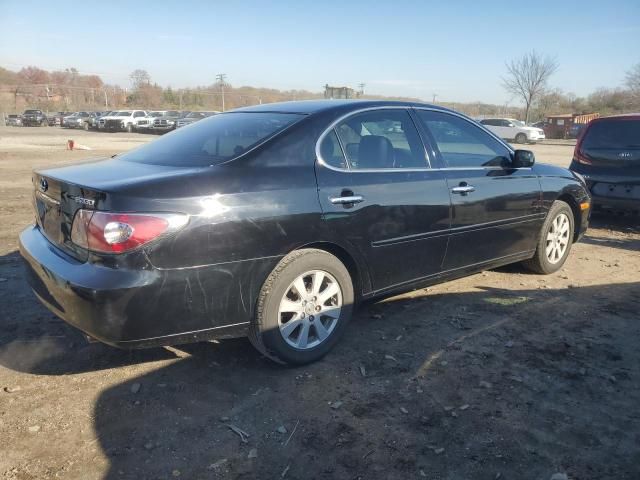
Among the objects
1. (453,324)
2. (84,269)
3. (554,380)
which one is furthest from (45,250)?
(554,380)

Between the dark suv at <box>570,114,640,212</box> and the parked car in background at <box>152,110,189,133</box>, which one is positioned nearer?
the dark suv at <box>570,114,640,212</box>

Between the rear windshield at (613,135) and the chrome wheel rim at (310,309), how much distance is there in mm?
5964

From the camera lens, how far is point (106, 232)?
264cm

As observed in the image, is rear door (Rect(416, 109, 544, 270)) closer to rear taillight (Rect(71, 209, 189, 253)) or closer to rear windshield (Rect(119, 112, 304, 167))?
rear windshield (Rect(119, 112, 304, 167))

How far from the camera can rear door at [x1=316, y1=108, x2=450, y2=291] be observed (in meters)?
3.38

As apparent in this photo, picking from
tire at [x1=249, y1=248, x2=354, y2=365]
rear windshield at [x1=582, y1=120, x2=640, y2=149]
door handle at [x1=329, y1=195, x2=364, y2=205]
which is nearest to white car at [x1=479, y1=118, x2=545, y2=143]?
rear windshield at [x1=582, y1=120, x2=640, y2=149]

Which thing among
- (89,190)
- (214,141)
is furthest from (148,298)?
(214,141)

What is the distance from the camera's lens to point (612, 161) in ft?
24.2

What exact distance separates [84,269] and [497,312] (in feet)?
10.4

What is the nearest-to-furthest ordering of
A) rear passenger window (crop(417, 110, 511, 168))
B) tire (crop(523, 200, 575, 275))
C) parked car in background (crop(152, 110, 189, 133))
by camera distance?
rear passenger window (crop(417, 110, 511, 168)) < tire (crop(523, 200, 575, 275)) < parked car in background (crop(152, 110, 189, 133))

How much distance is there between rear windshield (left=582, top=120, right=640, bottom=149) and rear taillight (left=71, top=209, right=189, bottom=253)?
6.98 meters

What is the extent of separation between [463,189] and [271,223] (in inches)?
72.4

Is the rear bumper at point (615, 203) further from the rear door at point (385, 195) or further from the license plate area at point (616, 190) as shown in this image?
the rear door at point (385, 195)

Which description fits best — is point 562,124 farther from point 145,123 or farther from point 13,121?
point 13,121
